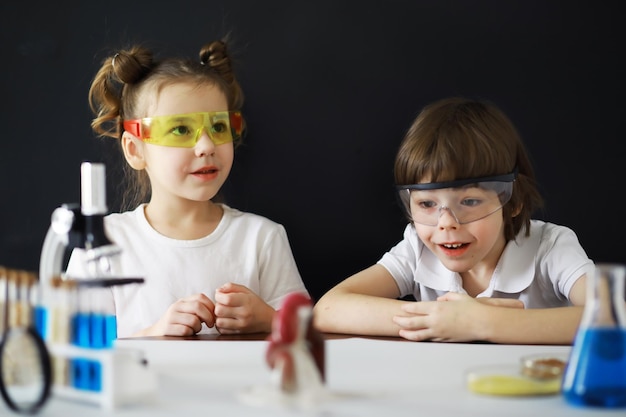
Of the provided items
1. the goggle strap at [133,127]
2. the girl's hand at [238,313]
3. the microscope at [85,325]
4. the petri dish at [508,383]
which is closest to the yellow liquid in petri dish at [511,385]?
the petri dish at [508,383]

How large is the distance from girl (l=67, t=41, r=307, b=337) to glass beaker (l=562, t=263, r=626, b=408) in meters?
1.27

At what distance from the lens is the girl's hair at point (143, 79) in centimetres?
233

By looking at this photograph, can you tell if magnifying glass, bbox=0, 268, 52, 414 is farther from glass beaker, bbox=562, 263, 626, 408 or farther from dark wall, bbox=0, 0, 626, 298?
dark wall, bbox=0, 0, 626, 298

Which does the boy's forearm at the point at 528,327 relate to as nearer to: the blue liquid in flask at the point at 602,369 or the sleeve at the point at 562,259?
the sleeve at the point at 562,259

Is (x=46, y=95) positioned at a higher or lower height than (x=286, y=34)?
lower

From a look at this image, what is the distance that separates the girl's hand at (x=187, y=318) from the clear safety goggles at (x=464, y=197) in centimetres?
55

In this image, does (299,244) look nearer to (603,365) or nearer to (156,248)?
(156,248)

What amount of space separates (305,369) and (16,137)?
1682 mm

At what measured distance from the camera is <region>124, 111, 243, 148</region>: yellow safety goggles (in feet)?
7.28

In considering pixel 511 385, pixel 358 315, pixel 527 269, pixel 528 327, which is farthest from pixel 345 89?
pixel 511 385

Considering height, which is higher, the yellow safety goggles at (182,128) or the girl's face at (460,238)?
the yellow safety goggles at (182,128)

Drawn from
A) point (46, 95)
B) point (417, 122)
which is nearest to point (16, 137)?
point (46, 95)

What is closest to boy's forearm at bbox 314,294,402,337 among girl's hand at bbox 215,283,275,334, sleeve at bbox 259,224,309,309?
girl's hand at bbox 215,283,275,334

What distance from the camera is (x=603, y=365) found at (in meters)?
1.08
